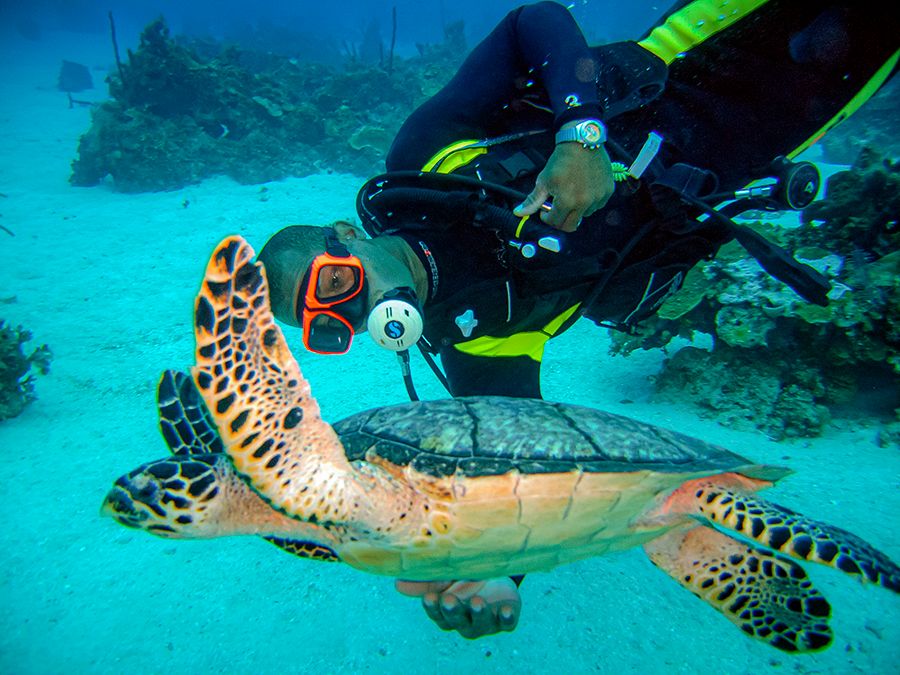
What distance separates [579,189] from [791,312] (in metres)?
3.53

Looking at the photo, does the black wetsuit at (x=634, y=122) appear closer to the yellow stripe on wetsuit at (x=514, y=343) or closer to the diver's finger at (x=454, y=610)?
the yellow stripe on wetsuit at (x=514, y=343)

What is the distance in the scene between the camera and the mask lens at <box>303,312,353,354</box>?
2252 millimetres

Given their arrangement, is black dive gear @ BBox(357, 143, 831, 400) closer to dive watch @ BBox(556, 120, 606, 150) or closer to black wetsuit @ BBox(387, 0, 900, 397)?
black wetsuit @ BBox(387, 0, 900, 397)

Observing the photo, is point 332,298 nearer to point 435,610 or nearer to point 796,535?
point 435,610

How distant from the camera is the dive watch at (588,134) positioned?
2.07 m

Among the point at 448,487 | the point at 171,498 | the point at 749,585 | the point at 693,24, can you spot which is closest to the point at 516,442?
the point at 448,487

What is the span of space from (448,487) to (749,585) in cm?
197

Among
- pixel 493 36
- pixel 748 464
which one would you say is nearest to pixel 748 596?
pixel 748 464

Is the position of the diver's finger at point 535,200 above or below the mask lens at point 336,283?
above

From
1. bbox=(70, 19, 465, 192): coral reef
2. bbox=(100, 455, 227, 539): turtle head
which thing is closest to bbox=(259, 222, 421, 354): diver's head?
bbox=(100, 455, 227, 539): turtle head

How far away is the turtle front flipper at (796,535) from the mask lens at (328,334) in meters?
2.18

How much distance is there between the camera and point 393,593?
328cm

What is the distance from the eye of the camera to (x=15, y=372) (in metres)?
5.44

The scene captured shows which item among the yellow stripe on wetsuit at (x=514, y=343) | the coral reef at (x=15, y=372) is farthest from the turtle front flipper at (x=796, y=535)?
the coral reef at (x=15, y=372)
